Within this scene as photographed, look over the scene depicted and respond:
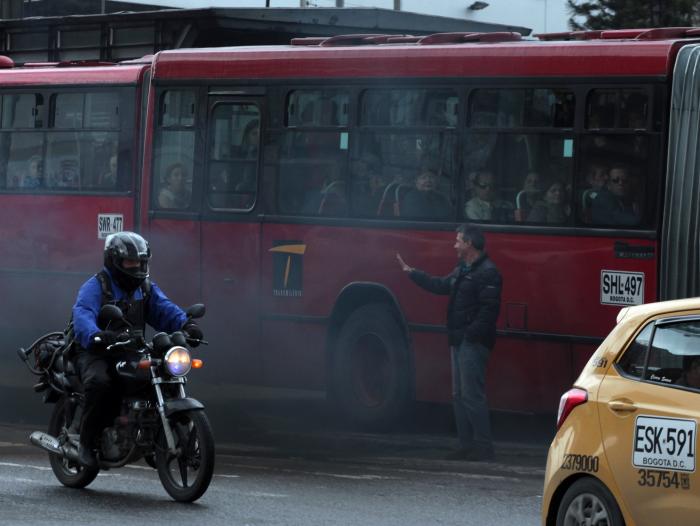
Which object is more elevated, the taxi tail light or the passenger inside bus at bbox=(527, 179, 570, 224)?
the passenger inside bus at bbox=(527, 179, 570, 224)

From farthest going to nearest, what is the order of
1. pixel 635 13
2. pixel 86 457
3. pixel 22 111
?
1. pixel 635 13
2. pixel 22 111
3. pixel 86 457

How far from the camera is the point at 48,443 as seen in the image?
1069cm

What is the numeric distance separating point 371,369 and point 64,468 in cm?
453

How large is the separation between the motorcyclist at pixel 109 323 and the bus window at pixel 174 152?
560cm

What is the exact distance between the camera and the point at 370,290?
576 inches

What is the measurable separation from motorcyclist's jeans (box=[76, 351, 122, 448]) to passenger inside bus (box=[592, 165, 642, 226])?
178 inches

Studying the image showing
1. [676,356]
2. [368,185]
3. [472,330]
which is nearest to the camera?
[676,356]

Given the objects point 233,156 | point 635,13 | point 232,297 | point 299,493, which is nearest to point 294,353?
point 232,297

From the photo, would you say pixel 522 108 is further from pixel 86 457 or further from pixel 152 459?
pixel 86 457

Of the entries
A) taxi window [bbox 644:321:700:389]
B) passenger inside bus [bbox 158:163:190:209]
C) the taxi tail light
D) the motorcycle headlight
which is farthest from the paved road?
passenger inside bus [bbox 158:163:190:209]

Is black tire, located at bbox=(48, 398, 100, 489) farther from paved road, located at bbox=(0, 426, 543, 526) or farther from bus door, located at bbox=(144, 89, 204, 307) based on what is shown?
bus door, located at bbox=(144, 89, 204, 307)

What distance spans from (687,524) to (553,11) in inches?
1835

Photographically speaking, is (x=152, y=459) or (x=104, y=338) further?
(x=152, y=459)

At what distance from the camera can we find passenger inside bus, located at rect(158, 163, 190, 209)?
53.0ft
